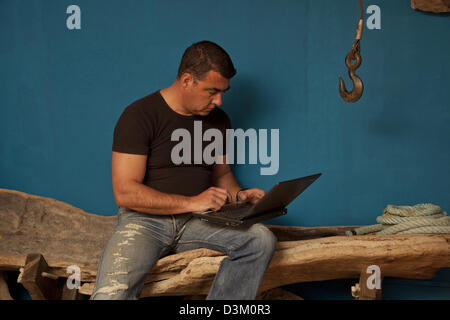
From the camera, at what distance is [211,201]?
206 cm

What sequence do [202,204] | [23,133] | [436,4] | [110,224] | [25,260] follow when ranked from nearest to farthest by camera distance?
[202,204] < [25,260] < [436,4] < [110,224] < [23,133]

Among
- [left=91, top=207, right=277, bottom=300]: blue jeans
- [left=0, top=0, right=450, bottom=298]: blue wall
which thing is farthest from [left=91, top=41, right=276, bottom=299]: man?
[left=0, top=0, right=450, bottom=298]: blue wall

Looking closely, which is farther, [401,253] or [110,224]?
[110,224]

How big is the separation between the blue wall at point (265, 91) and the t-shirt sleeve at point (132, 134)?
81cm

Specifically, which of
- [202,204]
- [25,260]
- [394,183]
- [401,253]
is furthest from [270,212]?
[25,260]

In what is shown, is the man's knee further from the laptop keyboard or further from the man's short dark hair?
the man's short dark hair

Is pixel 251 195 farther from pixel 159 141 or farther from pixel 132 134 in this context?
pixel 132 134

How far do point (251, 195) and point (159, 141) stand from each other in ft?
1.75

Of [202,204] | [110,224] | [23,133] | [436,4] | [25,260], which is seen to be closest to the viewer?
[202,204]

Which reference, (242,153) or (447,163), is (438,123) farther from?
(242,153)

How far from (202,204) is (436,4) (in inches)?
69.8

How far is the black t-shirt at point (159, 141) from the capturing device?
2176 mm

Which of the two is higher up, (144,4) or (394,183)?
(144,4)

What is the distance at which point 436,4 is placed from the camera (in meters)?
2.62
